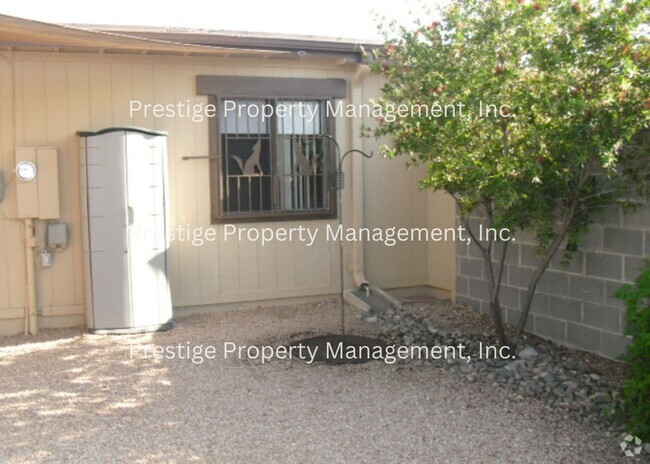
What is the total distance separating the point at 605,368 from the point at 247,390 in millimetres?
2646

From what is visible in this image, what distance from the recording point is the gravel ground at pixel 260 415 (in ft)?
13.3

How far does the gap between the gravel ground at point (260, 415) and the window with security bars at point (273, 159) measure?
197 centimetres

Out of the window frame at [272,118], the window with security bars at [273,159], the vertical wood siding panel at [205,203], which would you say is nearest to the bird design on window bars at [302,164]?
the window with security bars at [273,159]

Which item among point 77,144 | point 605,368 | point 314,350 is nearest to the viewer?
point 605,368

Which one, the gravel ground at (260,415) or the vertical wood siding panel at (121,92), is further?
the vertical wood siding panel at (121,92)

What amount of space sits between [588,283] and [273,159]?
3.38 m

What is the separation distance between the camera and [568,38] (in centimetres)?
489

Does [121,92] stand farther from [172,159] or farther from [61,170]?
[61,170]

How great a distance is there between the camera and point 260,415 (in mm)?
4598

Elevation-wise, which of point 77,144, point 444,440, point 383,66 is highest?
point 383,66

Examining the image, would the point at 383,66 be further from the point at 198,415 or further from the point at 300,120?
the point at 198,415

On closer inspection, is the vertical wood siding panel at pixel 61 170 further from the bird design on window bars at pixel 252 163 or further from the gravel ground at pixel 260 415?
the bird design on window bars at pixel 252 163

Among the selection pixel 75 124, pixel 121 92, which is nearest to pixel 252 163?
pixel 121 92

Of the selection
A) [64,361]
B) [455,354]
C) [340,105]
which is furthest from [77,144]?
[455,354]
